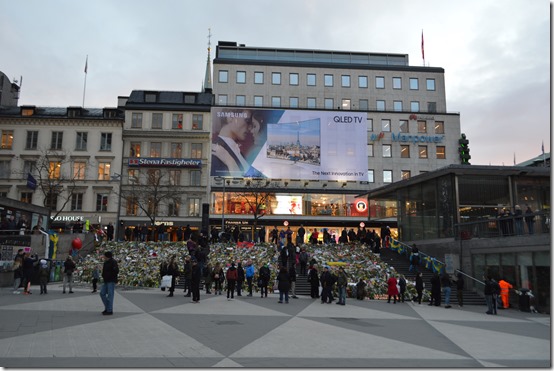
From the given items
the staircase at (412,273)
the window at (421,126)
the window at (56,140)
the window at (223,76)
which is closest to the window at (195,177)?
the window at (223,76)

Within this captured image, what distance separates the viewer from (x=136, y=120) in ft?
184

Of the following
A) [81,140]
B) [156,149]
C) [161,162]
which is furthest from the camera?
[156,149]

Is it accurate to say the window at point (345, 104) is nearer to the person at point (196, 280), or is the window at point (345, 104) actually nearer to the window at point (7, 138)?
the window at point (7, 138)

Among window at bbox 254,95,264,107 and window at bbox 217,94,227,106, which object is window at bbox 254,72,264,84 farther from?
window at bbox 217,94,227,106

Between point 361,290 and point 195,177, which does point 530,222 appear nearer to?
point 361,290

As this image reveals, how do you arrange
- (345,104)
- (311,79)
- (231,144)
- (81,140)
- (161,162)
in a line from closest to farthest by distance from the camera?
(161,162), (81,140), (231,144), (345,104), (311,79)

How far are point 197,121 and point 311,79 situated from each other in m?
16.0

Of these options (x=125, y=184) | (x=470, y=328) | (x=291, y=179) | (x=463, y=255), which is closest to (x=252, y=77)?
(x=291, y=179)

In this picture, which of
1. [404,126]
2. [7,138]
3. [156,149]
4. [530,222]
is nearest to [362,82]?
[404,126]

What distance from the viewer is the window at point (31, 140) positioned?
5423 cm

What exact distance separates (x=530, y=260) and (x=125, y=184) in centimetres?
4360

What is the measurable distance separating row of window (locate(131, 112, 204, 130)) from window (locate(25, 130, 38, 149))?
36.1 ft

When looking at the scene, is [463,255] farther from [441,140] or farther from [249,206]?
[441,140]

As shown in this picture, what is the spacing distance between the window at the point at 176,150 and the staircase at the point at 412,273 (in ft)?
97.5
